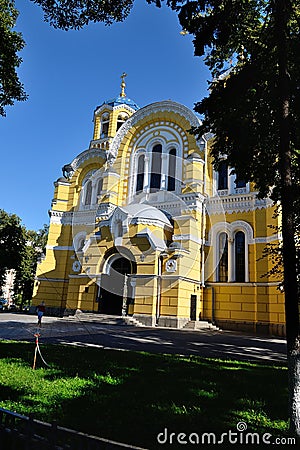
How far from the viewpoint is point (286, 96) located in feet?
19.4

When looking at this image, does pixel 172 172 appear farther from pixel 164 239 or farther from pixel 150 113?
pixel 164 239

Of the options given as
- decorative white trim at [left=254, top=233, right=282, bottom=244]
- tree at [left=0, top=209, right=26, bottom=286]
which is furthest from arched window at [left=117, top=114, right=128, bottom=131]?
decorative white trim at [left=254, top=233, right=282, bottom=244]

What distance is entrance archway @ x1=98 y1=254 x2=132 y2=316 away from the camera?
2162 centimetres

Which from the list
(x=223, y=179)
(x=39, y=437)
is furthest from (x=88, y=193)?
(x=39, y=437)

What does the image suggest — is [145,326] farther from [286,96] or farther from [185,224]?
[286,96]

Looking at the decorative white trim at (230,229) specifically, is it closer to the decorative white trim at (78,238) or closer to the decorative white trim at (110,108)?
the decorative white trim at (78,238)

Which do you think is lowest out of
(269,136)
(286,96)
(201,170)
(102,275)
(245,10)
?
(102,275)

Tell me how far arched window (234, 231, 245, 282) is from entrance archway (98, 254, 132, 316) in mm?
7022

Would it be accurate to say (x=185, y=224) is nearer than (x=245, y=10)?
No

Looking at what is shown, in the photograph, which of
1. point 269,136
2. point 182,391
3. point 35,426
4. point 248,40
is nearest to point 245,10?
point 248,40

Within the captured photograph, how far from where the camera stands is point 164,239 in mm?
21578

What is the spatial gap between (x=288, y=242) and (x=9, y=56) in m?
10.7

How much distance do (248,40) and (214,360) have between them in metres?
8.88

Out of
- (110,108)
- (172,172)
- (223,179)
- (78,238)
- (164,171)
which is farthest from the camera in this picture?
(110,108)
